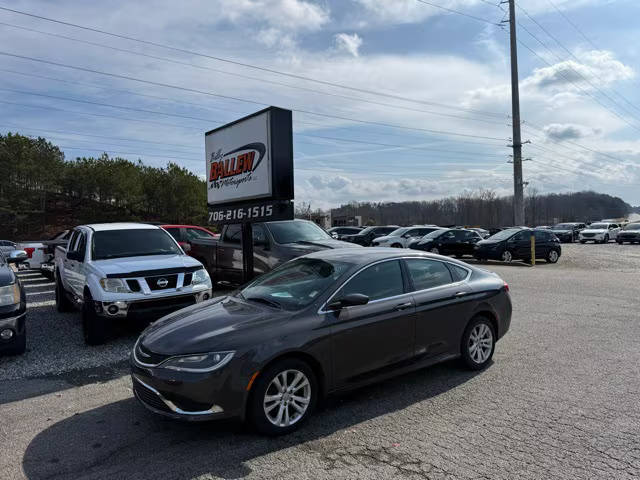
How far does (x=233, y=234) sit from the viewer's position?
1160 cm

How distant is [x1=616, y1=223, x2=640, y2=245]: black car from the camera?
3475cm

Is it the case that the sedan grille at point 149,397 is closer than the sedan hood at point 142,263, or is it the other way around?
the sedan grille at point 149,397

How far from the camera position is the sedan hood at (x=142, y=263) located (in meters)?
7.08

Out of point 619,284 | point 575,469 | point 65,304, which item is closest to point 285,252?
point 65,304

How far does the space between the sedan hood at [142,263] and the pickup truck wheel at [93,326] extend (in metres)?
0.52

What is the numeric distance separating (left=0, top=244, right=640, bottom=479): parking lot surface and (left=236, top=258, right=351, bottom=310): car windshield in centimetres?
108

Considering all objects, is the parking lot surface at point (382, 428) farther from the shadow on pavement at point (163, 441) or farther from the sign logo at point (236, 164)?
the sign logo at point (236, 164)

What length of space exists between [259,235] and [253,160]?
2.19 meters

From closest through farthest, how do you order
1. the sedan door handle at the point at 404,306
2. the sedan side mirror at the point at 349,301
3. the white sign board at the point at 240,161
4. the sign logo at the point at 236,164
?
the sedan side mirror at the point at 349,301 → the sedan door handle at the point at 404,306 → the white sign board at the point at 240,161 → the sign logo at the point at 236,164

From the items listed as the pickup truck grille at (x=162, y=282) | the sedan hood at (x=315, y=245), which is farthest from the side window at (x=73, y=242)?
the sedan hood at (x=315, y=245)

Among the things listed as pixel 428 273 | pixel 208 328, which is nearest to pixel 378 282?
pixel 428 273

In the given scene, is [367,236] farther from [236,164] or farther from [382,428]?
[382,428]

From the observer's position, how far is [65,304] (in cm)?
970

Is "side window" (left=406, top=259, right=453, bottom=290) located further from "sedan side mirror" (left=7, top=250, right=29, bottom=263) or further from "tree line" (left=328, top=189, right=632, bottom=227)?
"tree line" (left=328, top=189, right=632, bottom=227)
